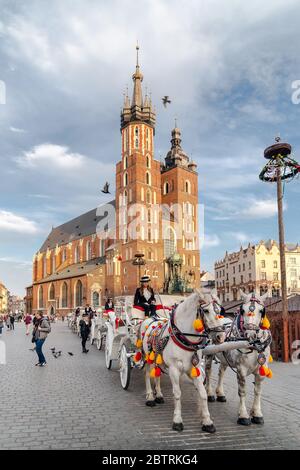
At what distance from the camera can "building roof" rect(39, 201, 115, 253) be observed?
233ft

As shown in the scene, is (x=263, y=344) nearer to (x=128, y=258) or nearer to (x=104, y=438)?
(x=104, y=438)

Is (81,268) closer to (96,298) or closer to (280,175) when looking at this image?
(96,298)

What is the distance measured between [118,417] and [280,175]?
33.6 ft

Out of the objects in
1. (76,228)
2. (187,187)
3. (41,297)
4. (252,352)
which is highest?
(187,187)

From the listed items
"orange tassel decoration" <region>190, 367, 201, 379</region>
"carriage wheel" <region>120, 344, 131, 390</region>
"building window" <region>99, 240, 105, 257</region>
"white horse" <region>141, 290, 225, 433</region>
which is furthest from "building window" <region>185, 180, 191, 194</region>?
"orange tassel decoration" <region>190, 367, 201, 379</region>

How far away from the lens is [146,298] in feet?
28.2

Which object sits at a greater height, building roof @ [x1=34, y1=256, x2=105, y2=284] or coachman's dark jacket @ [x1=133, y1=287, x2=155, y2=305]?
building roof @ [x1=34, y1=256, x2=105, y2=284]

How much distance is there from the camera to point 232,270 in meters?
70.1

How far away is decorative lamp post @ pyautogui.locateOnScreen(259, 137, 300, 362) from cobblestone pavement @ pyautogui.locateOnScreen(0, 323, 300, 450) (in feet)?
10.0

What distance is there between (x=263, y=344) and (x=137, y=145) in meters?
57.0

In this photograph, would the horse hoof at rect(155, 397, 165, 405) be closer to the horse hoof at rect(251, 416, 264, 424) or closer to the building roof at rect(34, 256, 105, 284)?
the horse hoof at rect(251, 416, 264, 424)

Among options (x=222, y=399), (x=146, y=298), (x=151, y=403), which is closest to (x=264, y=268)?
(x=146, y=298)

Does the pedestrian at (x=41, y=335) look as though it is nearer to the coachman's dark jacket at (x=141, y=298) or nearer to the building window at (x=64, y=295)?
the coachman's dark jacket at (x=141, y=298)

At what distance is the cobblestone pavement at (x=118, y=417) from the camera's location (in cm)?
480
